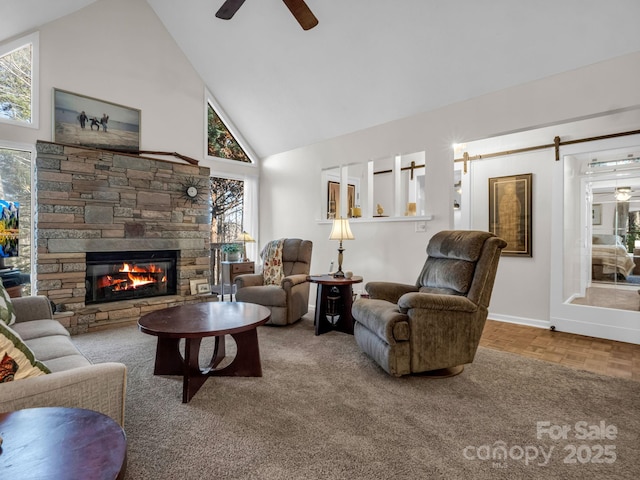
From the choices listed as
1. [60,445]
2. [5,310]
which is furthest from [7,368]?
[5,310]

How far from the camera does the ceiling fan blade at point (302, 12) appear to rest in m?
2.63

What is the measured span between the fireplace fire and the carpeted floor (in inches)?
73.7

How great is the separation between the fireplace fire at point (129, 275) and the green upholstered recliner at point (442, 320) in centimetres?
318

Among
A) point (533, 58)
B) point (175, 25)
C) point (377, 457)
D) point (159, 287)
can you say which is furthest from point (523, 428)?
point (175, 25)

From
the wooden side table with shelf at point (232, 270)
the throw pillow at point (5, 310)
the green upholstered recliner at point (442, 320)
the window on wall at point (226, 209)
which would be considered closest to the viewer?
the throw pillow at point (5, 310)

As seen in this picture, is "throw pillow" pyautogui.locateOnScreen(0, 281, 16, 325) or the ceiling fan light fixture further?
the ceiling fan light fixture

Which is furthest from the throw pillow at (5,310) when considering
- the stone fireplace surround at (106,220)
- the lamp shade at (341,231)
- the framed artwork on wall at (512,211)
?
the framed artwork on wall at (512,211)

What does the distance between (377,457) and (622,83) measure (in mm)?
3285

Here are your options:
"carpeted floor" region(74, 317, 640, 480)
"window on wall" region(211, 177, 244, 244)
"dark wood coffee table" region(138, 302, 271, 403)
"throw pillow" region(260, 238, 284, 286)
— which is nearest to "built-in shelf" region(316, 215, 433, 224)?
"throw pillow" region(260, 238, 284, 286)

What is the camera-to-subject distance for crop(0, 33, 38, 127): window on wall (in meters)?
3.65

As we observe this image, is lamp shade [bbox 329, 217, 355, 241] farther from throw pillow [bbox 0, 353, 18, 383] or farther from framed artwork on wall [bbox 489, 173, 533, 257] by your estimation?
throw pillow [bbox 0, 353, 18, 383]

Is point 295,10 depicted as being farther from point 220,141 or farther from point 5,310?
point 220,141

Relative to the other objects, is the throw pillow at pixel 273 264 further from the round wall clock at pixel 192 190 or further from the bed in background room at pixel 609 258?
the bed in background room at pixel 609 258

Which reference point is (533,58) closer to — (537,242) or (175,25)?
(537,242)
